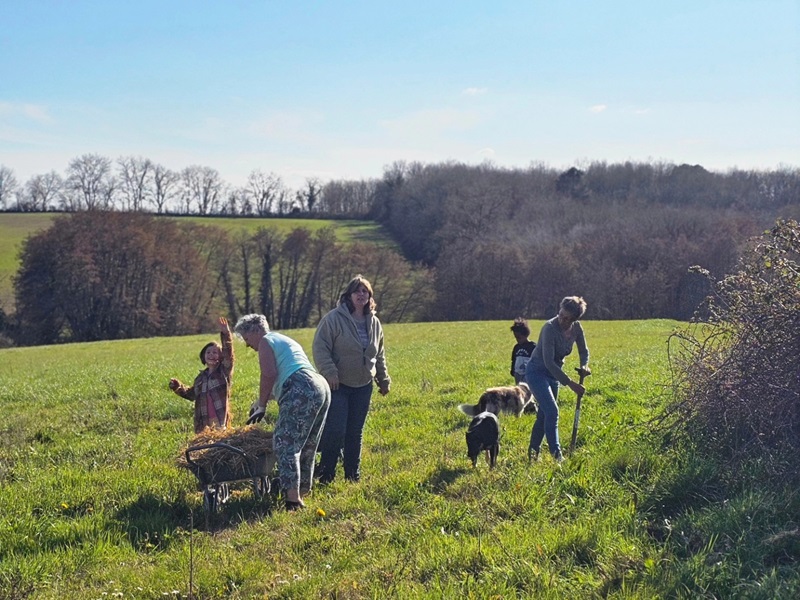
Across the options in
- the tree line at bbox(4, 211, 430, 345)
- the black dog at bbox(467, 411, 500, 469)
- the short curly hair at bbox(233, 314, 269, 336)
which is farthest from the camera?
the tree line at bbox(4, 211, 430, 345)

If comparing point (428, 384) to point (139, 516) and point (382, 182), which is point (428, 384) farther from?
point (382, 182)

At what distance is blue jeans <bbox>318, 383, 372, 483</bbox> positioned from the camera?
6.55 m

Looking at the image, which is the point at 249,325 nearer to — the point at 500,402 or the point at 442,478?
the point at 442,478

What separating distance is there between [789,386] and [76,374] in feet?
57.7

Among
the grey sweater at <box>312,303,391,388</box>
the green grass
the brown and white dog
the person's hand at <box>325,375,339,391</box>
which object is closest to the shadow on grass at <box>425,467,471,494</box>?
the green grass

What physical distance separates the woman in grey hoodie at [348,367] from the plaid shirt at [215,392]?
4.31ft

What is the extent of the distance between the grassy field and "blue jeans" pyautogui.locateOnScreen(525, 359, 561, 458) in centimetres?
5549

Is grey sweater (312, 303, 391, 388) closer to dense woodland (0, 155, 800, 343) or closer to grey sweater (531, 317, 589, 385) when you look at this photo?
grey sweater (531, 317, 589, 385)

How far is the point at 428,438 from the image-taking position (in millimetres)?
8250

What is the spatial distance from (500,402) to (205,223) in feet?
241

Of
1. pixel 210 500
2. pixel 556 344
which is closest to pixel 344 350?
pixel 210 500

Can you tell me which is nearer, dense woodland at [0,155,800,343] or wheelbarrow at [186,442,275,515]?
wheelbarrow at [186,442,275,515]

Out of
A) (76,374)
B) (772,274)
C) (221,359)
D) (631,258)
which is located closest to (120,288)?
(76,374)

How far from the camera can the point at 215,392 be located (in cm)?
718
